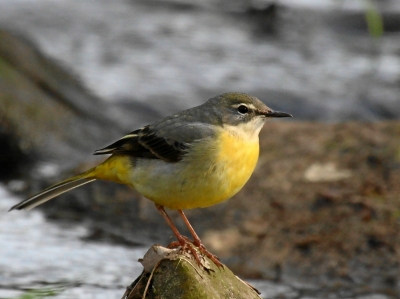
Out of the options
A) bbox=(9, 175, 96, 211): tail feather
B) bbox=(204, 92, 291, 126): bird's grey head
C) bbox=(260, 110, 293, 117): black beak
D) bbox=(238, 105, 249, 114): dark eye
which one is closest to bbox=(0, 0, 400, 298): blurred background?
bbox=(9, 175, 96, 211): tail feather

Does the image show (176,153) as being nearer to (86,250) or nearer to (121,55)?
(86,250)

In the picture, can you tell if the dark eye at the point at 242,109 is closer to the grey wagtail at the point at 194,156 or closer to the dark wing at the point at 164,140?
the grey wagtail at the point at 194,156

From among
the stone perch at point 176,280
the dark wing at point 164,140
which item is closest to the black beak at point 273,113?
the dark wing at point 164,140

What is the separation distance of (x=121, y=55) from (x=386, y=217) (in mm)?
10022

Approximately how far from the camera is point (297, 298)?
9.09 metres

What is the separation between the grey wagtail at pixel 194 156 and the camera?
6844 mm

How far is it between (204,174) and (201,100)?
30.8ft

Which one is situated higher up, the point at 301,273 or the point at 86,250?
the point at 86,250

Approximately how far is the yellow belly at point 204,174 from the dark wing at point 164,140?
10 centimetres

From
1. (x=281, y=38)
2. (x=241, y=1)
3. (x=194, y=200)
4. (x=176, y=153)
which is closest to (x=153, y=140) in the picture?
(x=176, y=153)

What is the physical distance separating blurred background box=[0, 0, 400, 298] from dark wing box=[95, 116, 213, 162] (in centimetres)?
144

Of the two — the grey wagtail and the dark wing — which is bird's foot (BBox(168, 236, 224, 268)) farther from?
the dark wing

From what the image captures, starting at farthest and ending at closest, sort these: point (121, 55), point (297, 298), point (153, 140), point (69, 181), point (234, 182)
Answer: point (121, 55)
point (297, 298)
point (69, 181)
point (153, 140)
point (234, 182)

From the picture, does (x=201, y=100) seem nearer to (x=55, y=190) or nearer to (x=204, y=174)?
(x=55, y=190)
